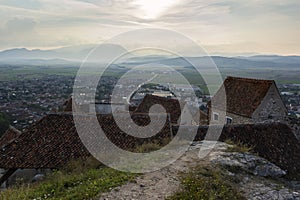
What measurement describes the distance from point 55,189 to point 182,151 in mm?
4811

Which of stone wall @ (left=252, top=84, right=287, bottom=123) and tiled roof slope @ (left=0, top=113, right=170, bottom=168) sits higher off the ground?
stone wall @ (left=252, top=84, right=287, bottom=123)

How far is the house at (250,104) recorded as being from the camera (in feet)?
58.6

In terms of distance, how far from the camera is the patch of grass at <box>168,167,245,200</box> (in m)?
6.93

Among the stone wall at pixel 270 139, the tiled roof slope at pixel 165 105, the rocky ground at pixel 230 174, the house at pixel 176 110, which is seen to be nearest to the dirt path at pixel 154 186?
the rocky ground at pixel 230 174

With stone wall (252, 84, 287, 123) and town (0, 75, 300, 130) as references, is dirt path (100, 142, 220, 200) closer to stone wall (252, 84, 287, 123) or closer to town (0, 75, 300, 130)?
stone wall (252, 84, 287, 123)

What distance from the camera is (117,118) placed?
14.5 m

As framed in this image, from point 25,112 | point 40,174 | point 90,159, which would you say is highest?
point 90,159

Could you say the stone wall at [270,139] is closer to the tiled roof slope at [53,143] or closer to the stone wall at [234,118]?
the tiled roof slope at [53,143]

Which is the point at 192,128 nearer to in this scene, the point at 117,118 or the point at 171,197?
the point at 117,118

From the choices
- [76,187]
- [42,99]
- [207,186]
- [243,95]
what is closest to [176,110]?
[243,95]

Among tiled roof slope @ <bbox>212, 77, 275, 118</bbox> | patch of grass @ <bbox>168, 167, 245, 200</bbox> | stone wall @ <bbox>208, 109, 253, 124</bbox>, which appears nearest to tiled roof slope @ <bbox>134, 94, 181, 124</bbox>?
stone wall @ <bbox>208, 109, 253, 124</bbox>

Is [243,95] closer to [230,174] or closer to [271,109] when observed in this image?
[271,109]

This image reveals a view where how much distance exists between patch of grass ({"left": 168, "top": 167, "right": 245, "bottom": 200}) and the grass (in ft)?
5.16

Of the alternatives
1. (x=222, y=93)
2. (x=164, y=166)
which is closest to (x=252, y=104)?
(x=222, y=93)
